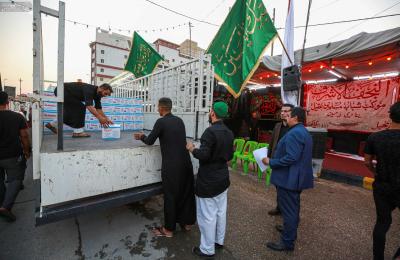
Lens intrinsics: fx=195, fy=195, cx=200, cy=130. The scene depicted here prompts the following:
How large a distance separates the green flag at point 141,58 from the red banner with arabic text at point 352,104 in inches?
222

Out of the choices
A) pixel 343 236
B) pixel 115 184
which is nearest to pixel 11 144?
pixel 115 184

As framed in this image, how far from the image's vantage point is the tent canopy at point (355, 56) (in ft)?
13.3

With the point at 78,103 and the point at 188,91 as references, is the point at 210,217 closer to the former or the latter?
the point at 188,91

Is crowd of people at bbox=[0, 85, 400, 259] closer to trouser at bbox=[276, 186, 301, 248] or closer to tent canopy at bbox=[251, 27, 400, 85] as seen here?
trouser at bbox=[276, 186, 301, 248]

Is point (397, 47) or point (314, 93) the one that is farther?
point (314, 93)

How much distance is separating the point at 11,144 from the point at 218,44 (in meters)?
3.60

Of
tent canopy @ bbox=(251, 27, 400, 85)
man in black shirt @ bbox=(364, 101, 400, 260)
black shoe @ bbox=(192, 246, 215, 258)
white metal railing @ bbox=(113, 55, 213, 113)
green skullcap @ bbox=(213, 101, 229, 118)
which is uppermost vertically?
tent canopy @ bbox=(251, 27, 400, 85)

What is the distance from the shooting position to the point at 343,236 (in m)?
2.71

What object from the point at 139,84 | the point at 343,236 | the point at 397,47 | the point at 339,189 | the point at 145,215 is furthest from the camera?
the point at 139,84

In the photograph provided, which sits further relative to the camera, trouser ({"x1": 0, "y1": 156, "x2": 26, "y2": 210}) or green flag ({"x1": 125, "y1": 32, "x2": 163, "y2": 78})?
green flag ({"x1": 125, "y1": 32, "x2": 163, "y2": 78})

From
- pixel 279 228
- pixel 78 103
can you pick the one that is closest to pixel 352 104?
pixel 279 228

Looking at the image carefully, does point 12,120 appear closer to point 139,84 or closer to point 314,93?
point 139,84

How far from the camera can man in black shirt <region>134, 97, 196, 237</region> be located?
232 centimetres

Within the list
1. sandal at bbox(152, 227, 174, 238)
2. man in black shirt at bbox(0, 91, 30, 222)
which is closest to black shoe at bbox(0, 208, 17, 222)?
man in black shirt at bbox(0, 91, 30, 222)
